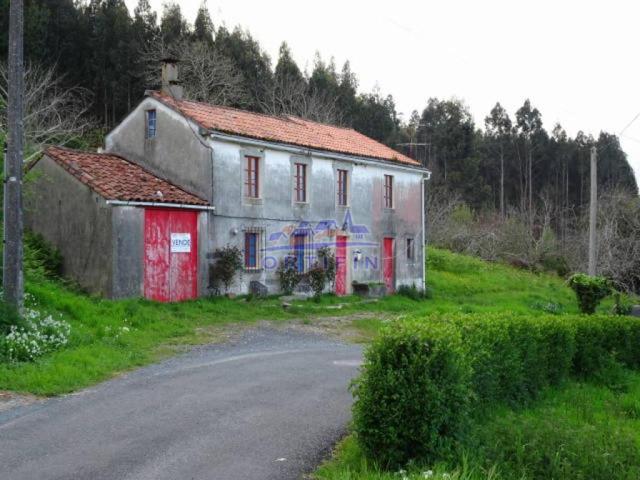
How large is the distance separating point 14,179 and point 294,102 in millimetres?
37443

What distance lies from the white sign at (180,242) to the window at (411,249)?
10.7 metres

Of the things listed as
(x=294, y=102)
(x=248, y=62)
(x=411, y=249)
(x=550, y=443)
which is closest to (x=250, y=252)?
(x=411, y=249)

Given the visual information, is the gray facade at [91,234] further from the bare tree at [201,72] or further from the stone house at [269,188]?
the bare tree at [201,72]

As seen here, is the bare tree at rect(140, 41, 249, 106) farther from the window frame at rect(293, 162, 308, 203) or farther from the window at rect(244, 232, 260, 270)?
the window at rect(244, 232, 260, 270)

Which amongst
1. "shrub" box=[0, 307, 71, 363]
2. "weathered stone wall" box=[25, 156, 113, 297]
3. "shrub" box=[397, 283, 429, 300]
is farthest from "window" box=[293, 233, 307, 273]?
"shrub" box=[0, 307, 71, 363]

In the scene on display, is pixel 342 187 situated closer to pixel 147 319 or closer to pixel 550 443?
pixel 147 319

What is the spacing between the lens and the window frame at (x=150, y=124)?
66.2 feet

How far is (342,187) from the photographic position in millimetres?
23375

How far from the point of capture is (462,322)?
897 centimetres

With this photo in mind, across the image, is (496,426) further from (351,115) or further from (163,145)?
(351,115)

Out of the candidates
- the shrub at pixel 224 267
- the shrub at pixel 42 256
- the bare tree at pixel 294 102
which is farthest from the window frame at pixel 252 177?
the bare tree at pixel 294 102

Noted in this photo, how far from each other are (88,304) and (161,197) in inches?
152

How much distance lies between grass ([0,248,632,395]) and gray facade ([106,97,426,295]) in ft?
5.29

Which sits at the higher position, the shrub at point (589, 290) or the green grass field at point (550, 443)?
the shrub at point (589, 290)
